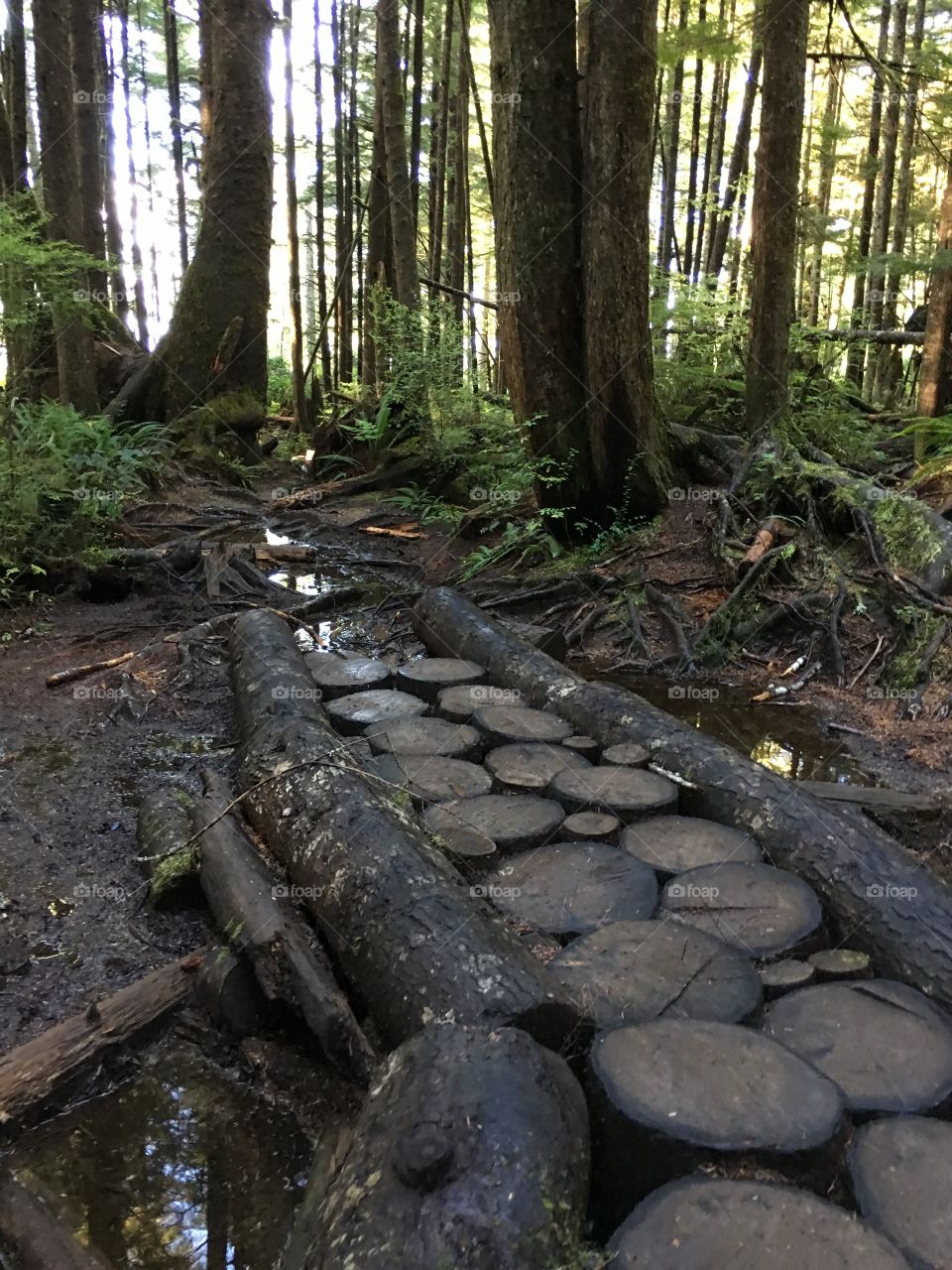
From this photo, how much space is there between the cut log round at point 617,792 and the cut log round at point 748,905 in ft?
1.72

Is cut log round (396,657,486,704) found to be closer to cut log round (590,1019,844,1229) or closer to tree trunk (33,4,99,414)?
cut log round (590,1019,844,1229)

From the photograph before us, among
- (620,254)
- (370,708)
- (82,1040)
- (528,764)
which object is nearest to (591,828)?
(528,764)

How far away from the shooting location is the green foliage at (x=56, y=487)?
715 cm

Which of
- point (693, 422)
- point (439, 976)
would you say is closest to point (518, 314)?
point (693, 422)

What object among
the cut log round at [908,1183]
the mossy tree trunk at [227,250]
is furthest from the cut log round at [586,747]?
the mossy tree trunk at [227,250]

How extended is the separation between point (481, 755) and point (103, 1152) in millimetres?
2639

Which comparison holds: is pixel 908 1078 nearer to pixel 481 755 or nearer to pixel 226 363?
pixel 481 755

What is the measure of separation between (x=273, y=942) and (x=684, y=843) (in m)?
1.75

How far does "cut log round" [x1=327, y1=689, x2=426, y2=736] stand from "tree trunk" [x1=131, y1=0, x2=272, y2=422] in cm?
913

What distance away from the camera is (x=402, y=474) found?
12.6 metres

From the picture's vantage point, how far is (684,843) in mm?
3633

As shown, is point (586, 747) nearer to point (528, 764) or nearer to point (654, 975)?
point (528, 764)

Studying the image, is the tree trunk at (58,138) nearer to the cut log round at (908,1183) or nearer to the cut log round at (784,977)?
the cut log round at (784,977)

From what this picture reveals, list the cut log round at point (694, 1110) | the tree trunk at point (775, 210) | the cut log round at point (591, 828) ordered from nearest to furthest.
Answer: the cut log round at point (694, 1110) → the cut log round at point (591, 828) → the tree trunk at point (775, 210)
